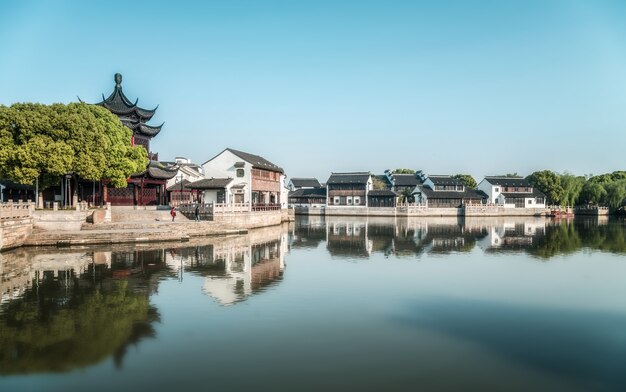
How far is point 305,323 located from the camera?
1377cm

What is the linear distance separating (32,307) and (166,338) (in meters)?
6.23

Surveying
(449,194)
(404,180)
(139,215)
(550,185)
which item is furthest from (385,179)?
(139,215)

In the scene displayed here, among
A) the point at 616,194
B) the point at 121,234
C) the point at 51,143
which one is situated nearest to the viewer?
the point at 121,234

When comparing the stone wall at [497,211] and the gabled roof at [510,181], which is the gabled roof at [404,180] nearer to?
the stone wall at [497,211]

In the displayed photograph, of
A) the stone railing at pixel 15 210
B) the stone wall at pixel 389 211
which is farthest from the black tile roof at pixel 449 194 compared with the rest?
the stone railing at pixel 15 210

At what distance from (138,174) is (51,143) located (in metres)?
13.7

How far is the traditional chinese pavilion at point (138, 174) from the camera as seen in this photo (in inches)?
1799

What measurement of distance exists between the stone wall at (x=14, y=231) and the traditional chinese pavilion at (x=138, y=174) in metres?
16.3

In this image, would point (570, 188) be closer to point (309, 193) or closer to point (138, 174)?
point (309, 193)

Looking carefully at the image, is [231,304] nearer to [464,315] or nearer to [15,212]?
[464,315]

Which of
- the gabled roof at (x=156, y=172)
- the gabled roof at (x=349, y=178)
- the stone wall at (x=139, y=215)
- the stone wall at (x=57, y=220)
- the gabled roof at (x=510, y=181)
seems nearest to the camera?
the stone wall at (x=57, y=220)

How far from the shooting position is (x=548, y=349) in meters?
11.6

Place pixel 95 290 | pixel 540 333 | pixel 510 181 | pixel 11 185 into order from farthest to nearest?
1. pixel 510 181
2. pixel 11 185
3. pixel 95 290
4. pixel 540 333

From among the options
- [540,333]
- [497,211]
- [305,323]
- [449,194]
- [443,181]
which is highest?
[443,181]
